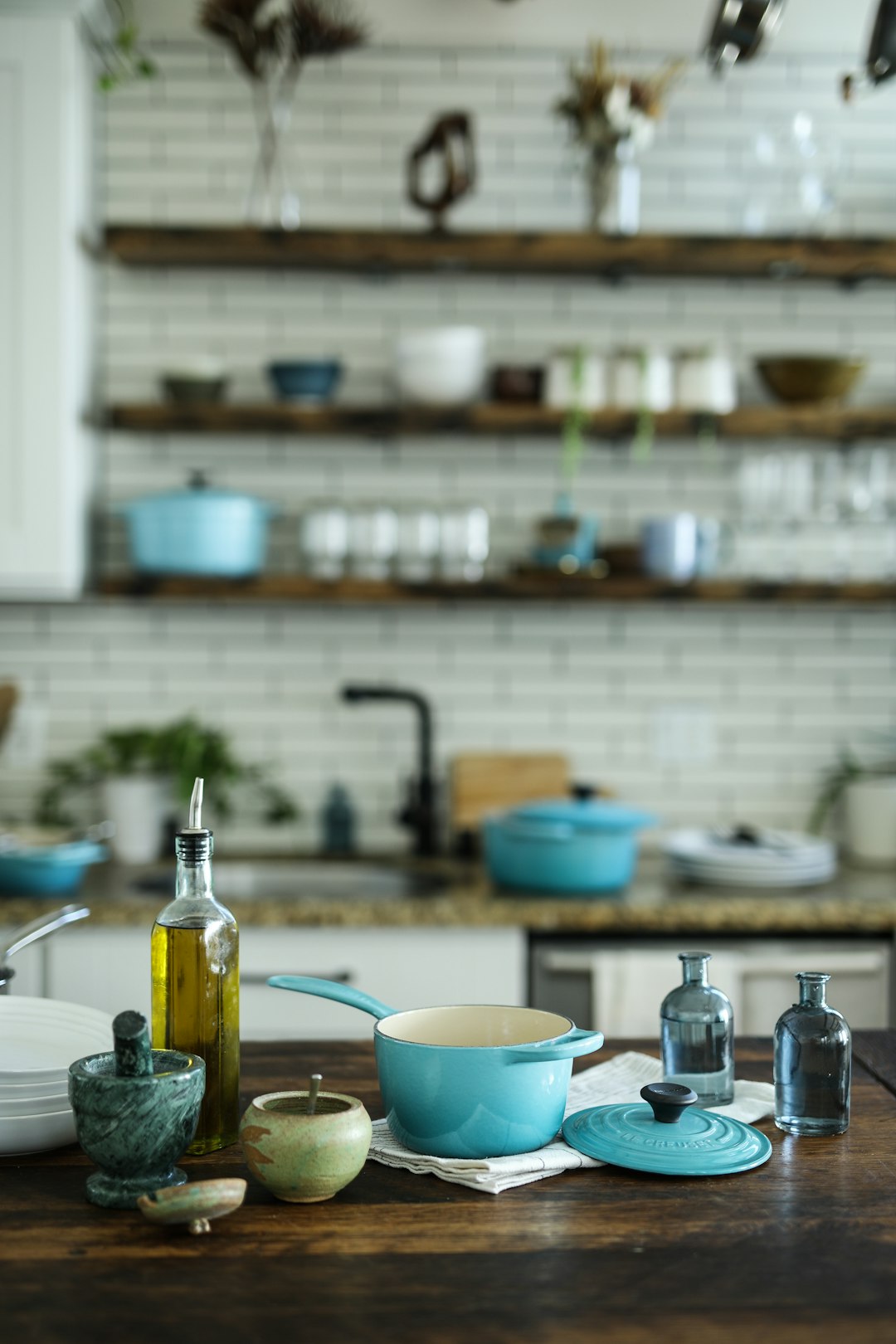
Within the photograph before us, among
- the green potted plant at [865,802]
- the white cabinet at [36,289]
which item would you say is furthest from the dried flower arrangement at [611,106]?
the green potted plant at [865,802]

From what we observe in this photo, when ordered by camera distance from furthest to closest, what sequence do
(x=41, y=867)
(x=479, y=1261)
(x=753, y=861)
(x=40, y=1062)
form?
1. (x=753, y=861)
2. (x=41, y=867)
3. (x=40, y=1062)
4. (x=479, y=1261)

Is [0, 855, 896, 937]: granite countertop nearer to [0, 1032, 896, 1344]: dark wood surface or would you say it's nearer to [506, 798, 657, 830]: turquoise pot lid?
[506, 798, 657, 830]: turquoise pot lid

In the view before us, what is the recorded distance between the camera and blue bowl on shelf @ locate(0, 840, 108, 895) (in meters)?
3.21

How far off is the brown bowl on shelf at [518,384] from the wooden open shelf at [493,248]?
29 centimetres

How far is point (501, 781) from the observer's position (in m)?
3.91

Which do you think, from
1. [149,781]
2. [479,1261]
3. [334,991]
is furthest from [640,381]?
[479,1261]

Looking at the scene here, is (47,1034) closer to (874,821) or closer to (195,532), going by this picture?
(195,532)

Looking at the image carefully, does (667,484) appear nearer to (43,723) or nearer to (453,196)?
(453,196)

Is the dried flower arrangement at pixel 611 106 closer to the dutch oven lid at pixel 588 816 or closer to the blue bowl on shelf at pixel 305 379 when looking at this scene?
the blue bowl on shelf at pixel 305 379


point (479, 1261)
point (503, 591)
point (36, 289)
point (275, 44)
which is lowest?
point (479, 1261)

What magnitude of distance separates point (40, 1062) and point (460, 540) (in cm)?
230

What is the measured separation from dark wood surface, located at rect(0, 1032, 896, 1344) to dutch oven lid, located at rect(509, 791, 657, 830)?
1811 millimetres

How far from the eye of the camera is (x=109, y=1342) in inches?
41.2

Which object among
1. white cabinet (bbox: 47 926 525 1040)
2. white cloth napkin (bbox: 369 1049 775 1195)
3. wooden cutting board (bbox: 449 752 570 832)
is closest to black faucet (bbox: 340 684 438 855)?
wooden cutting board (bbox: 449 752 570 832)
